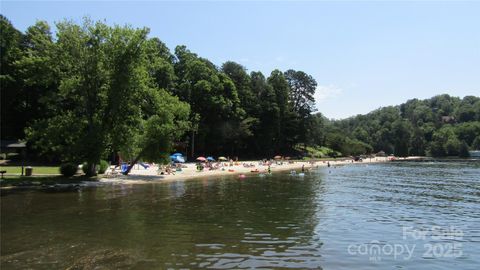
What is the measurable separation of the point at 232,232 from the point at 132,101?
29.1 m

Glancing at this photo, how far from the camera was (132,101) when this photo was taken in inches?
1757

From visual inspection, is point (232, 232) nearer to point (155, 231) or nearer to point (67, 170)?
point (155, 231)

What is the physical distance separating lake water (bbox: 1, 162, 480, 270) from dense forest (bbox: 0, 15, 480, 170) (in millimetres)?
10796

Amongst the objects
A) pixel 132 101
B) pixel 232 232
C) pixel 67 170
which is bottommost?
pixel 232 232

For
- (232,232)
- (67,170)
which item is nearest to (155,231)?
(232,232)

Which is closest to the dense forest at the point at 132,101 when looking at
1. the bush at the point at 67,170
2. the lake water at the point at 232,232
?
the bush at the point at 67,170

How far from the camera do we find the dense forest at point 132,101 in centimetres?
4097

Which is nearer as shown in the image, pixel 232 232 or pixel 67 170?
pixel 232 232

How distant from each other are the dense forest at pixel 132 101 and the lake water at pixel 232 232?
35.4 ft

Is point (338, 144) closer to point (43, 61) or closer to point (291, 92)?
point (291, 92)

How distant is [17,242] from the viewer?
1677 cm

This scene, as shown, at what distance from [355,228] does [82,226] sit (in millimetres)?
13635

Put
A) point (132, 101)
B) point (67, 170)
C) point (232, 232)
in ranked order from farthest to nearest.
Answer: point (132, 101)
point (67, 170)
point (232, 232)

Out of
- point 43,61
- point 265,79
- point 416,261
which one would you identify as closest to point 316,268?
point 416,261
